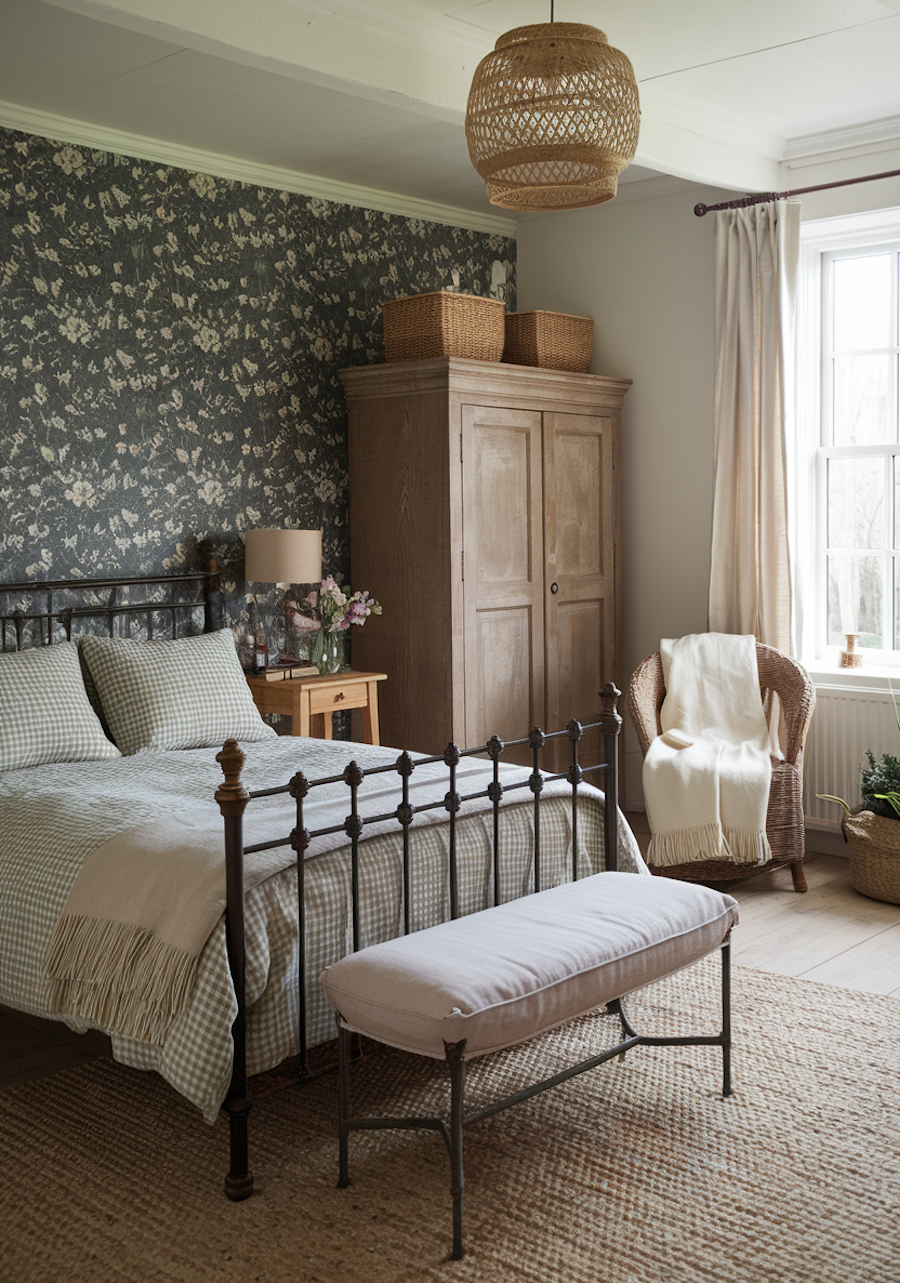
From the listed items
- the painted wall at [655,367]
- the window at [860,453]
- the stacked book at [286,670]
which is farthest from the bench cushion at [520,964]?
the painted wall at [655,367]

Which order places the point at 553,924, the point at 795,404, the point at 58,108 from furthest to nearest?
1. the point at 795,404
2. the point at 58,108
3. the point at 553,924

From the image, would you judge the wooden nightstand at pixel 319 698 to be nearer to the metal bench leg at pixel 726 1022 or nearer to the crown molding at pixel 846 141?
the metal bench leg at pixel 726 1022

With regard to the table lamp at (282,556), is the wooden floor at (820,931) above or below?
below

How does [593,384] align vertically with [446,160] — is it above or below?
below

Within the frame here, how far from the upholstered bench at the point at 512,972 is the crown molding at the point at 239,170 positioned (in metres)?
3.16

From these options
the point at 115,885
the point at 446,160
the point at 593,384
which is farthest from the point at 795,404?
the point at 115,885

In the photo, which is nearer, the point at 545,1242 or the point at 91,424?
the point at 545,1242

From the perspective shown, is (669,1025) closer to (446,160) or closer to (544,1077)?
(544,1077)

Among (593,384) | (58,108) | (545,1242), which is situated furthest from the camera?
(593,384)

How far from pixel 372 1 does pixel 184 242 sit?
1.51 meters

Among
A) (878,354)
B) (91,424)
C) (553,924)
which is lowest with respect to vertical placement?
(553,924)

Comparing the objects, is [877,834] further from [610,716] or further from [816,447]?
[816,447]

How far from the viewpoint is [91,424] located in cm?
439

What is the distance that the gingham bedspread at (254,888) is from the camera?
2.47 m
